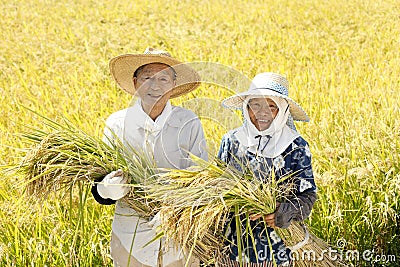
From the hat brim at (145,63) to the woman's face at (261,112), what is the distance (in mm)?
234

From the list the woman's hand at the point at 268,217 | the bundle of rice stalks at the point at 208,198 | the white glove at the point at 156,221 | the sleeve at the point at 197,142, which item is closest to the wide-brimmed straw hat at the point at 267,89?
the sleeve at the point at 197,142

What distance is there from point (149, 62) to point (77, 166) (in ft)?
1.44

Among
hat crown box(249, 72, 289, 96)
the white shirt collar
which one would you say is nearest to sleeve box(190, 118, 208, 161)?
the white shirt collar

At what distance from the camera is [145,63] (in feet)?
6.96

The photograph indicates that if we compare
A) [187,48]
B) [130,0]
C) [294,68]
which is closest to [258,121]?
[294,68]

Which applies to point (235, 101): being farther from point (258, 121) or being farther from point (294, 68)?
point (294, 68)

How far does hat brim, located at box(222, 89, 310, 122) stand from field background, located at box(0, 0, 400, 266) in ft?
0.30

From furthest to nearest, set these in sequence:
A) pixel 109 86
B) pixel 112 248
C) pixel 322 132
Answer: pixel 109 86 < pixel 322 132 < pixel 112 248

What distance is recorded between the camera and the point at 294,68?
5.39m

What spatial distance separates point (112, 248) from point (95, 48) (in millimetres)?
4812

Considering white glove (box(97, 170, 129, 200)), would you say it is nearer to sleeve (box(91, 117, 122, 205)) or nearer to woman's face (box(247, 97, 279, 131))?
sleeve (box(91, 117, 122, 205))

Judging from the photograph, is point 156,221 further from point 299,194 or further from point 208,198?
point 299,194

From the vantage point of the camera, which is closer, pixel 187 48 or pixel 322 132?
pixel 322 132

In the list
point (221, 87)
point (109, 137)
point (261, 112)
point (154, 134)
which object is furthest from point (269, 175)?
point (221, 87)
